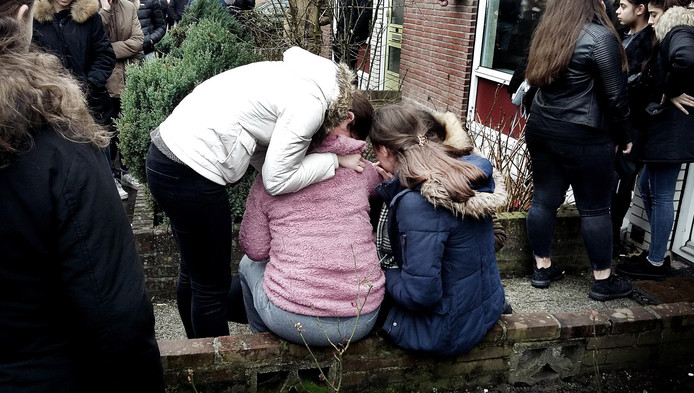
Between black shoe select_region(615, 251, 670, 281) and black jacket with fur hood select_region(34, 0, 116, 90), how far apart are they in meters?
4.23

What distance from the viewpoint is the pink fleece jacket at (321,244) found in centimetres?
266

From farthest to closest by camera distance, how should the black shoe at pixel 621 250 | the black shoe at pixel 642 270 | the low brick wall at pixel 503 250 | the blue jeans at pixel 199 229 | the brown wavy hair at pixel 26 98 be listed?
the black shoe at pixel 621 250 → the black shoe at pixel 642 270 → the low brick wall at pixel 503 250 → the blue jeans at pixel 199 229 → the brown wavy hair at pixel 26 98

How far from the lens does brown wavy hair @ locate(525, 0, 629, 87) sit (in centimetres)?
361

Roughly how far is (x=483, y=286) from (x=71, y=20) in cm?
413

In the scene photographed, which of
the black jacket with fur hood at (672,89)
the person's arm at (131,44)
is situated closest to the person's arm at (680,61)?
the black jacket with fur hood at (672,89)

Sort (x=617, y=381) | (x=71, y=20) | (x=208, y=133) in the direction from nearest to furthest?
1. (x=208, y=133)
2. (x=617, y=381)
3. (x=71, y=20)

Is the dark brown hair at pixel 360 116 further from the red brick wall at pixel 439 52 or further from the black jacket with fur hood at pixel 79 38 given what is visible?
the red brick wall at pixel 439 52

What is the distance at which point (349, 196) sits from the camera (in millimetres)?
2771

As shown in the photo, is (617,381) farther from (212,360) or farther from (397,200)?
(212,360)

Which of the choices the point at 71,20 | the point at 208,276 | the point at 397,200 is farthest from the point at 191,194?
the point at 71,20

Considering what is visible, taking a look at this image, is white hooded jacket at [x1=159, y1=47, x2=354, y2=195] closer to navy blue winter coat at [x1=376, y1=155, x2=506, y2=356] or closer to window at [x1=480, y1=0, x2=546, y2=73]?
navy blue winter coat at [x1=376, y1=155, x2=506, y2=356]

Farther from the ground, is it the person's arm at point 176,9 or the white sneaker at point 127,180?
the person's arm at point 176,9

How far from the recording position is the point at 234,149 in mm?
2678

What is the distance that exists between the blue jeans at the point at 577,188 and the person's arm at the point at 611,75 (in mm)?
249
